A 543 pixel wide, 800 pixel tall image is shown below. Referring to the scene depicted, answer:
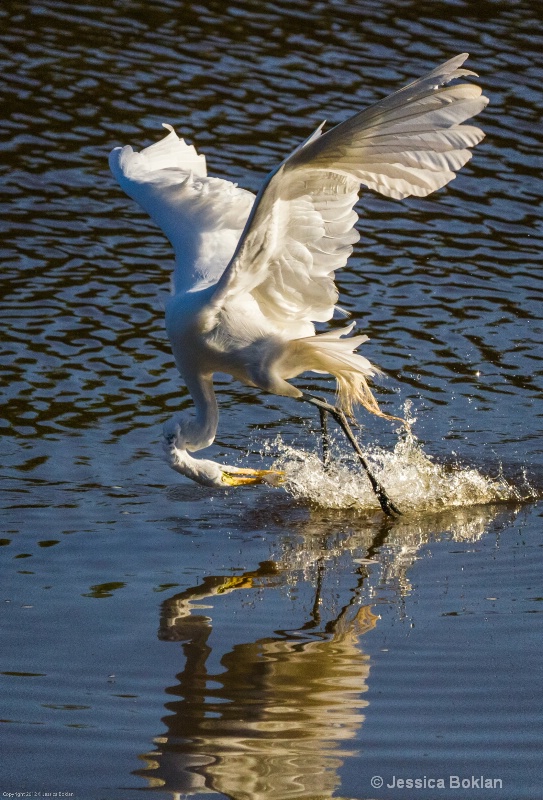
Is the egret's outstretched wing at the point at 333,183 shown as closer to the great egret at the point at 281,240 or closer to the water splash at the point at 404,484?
the great egret at the point at 281,240

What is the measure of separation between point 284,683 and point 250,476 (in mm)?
1813

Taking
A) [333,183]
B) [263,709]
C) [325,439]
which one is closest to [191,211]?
[333,183]

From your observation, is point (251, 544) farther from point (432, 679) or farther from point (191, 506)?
point (432, 679)

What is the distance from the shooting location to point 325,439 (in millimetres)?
8211

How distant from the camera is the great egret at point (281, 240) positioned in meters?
5.98

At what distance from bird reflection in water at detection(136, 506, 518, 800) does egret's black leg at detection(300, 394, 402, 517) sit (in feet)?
0.64

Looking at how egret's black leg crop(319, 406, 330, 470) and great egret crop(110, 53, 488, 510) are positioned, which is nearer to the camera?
great egret crop(110, 53, 488, 510)

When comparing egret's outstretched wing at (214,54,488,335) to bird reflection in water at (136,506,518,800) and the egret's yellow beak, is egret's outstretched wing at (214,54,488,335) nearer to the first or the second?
the egret's yellow beak

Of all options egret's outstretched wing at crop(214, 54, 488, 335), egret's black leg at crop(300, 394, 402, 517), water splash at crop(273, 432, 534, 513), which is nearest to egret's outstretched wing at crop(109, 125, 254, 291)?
egret's outstretched wing at crop(214, 54, 488, 335)

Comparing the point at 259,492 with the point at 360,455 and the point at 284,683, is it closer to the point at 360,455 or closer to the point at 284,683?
the point at 360,455

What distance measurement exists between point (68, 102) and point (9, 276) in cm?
368

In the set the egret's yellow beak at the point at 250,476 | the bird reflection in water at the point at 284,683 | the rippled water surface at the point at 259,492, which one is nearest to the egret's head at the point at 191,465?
the egret's yellow beak at the point at 250,476

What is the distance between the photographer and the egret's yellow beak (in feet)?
23.9

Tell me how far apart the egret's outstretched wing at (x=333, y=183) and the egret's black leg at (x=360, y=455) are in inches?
22.8
